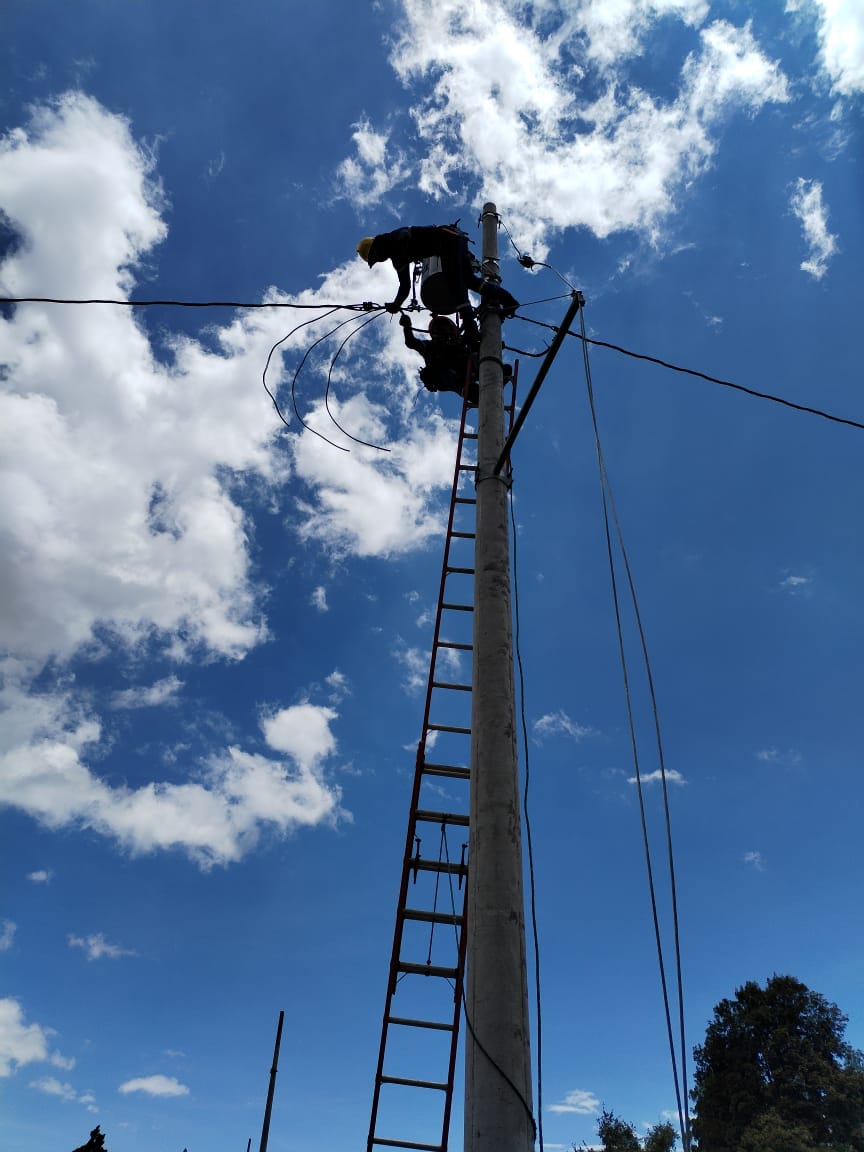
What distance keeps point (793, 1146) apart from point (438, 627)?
102 feet

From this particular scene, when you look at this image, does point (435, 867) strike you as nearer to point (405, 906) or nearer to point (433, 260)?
point (405, 906)

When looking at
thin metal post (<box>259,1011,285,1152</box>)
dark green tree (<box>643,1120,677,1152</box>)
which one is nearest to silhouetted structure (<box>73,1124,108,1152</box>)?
thin metal post (<box>259,1011,285,1152</box>)

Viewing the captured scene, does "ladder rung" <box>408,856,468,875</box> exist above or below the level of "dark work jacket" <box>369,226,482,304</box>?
below

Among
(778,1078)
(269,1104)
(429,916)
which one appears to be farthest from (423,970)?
(778,1078)

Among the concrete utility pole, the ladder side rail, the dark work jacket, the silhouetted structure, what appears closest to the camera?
the concrete utility pole

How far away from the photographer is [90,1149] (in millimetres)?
23359

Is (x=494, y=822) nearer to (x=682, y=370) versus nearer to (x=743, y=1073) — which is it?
(x=682, y=370)

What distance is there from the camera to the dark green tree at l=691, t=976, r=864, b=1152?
28.4 meters

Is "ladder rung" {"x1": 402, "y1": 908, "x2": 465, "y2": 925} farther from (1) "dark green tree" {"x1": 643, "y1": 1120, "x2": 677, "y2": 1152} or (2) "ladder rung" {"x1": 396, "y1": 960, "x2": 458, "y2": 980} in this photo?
(1) "dark green tree" {"x1": 643, "y1": 1120, "x2": 677, "y2": 1152}

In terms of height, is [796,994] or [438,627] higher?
[796,994]

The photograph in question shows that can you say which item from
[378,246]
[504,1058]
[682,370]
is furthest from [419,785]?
[378,246]

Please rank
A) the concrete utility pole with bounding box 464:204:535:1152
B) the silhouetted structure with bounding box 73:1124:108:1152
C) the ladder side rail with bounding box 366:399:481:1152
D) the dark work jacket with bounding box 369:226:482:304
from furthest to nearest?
1. the silhouetted structure with bounding box 73:1124:108:1152
2. the dark work jacket with bounding box 369:226:482:304
3. the ladder side rail with bounding box 366:399:481:1152
4. the concrete utility pole with bounding box 464:204:535:1152

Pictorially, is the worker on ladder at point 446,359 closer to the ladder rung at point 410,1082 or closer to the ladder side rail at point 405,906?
the ladder side rail at point 405,906

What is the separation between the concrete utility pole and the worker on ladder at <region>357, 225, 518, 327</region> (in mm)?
2469
